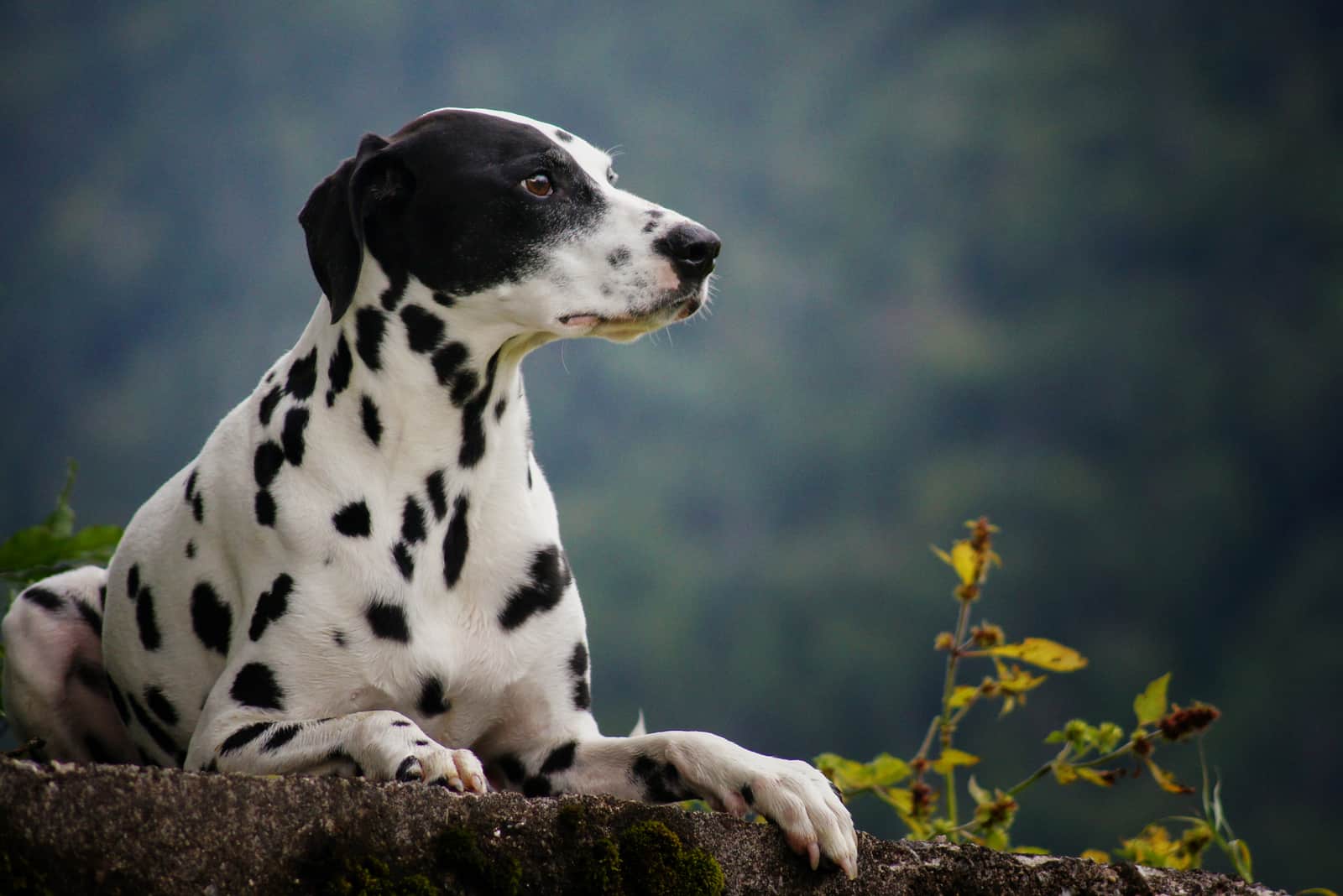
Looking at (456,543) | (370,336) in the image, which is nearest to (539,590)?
(456,543)

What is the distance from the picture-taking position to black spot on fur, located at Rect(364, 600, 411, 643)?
2.52 metres

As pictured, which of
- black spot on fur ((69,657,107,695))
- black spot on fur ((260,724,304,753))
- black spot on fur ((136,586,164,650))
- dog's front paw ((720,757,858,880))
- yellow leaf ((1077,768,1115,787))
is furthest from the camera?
black spot on fur ((69,657,107,695))

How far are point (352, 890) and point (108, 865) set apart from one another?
0.30m

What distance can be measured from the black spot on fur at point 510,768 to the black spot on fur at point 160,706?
0.72 m

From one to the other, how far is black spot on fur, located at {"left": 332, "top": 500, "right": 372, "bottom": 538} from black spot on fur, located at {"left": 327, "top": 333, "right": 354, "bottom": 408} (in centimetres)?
22

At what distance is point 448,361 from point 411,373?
8cm

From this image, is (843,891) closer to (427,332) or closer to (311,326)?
(427,332)

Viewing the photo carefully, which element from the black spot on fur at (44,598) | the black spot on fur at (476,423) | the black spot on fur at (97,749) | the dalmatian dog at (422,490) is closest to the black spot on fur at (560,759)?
the dalmatian dog at (422,490)

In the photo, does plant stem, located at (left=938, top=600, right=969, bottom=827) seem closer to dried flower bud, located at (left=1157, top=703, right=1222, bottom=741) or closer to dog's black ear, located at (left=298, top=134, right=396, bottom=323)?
dried flower bud, located at (left=1157, top=703, right=1222, bottom=741)

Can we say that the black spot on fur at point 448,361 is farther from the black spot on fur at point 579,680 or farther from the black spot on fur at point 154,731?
the black spot on fur at point 154,731

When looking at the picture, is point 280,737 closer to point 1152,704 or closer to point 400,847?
point 400,847

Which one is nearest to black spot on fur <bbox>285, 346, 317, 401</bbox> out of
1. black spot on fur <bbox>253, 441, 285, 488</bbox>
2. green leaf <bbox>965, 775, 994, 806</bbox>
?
black spot on fur <bbox>253, 441, 285, 488</bbox>

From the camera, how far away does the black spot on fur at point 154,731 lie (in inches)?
113

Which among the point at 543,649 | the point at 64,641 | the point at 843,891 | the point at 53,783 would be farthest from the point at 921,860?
the point at 64,641
